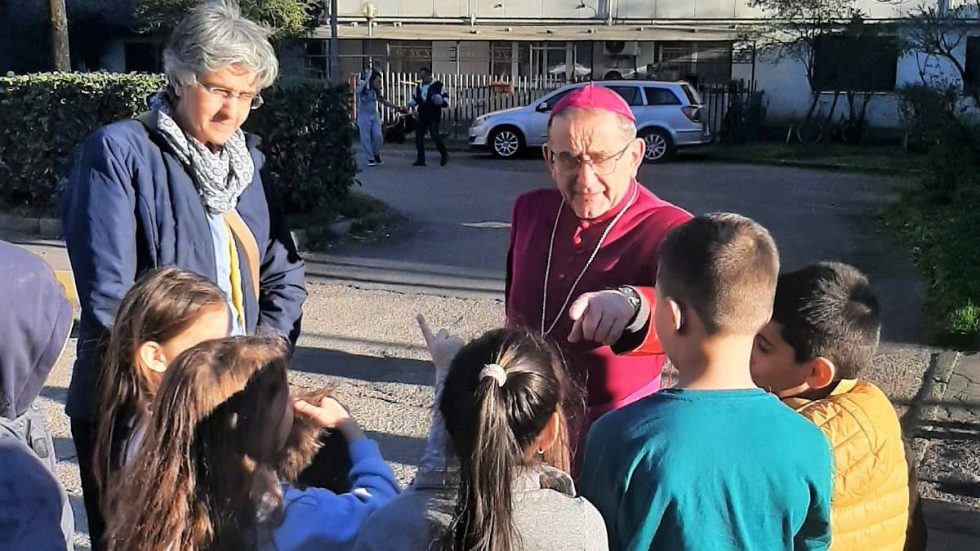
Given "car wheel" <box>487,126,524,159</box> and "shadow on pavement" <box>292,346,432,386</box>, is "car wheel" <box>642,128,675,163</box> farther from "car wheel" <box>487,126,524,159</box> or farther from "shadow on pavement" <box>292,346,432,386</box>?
"shadow on pavement" <box>292,346,432,386</box>

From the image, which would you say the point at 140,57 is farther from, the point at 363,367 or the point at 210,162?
the point at 210,162

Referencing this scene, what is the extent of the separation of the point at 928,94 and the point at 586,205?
1197cm

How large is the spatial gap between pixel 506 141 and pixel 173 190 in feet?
57.6

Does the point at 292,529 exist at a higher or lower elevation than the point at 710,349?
lower

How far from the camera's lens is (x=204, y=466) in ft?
6.46

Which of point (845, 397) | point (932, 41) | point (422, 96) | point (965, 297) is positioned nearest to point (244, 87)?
point (845, 397)

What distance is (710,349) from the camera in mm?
1974

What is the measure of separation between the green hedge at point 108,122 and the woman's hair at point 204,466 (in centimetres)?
805

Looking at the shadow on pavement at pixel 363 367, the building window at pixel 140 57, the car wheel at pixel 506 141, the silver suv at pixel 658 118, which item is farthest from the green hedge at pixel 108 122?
the building window at pixel 140 57

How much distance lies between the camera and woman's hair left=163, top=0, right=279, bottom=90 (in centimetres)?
258

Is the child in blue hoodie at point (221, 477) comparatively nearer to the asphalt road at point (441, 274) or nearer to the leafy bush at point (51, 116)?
the asphalt road at point (441, 274)

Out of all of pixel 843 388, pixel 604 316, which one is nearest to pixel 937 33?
pixel 843 388

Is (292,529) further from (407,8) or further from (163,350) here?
(407,8)

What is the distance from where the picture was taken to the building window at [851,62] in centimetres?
2172
